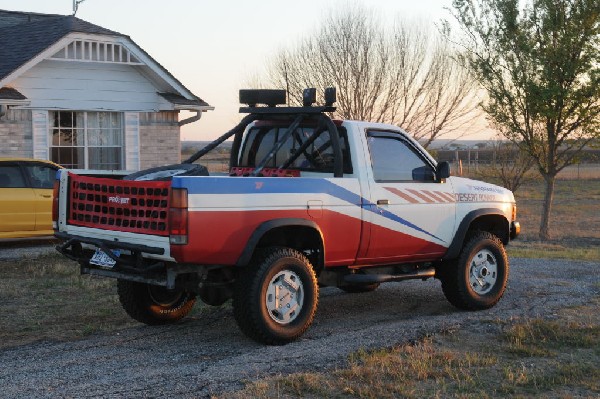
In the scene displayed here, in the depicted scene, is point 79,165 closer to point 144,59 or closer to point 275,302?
point 144,59

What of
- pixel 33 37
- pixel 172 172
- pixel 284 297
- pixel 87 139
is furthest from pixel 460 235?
pixel 33 37

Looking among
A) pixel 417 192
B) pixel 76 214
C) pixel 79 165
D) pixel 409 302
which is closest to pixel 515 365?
pixel 417 192

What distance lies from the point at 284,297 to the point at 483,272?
2.79 m

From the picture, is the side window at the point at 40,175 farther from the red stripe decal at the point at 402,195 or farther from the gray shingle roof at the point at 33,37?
the red stripe decal at the point at 402,195

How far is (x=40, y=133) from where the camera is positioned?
1786 cm

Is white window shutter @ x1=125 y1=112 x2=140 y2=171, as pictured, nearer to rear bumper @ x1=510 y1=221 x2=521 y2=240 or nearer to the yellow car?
the yellow car

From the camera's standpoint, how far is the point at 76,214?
25.5ft

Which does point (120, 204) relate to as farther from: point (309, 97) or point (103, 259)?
point (309, 97)

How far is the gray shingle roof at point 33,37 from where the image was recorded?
17375 mm

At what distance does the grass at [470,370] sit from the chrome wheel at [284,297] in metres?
0.86

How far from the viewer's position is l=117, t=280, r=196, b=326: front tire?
27.6ft

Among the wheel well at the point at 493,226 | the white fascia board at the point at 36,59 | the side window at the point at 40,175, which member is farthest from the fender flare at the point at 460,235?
the white fascia board at the point at 36,59

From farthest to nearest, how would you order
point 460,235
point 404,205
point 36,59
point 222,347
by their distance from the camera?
1. point 36,59
2. point 460,235
3. point 404,205
4. point 222,347

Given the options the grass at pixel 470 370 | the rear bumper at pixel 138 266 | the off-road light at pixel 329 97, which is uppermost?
the off-road light at pixel 329 97
